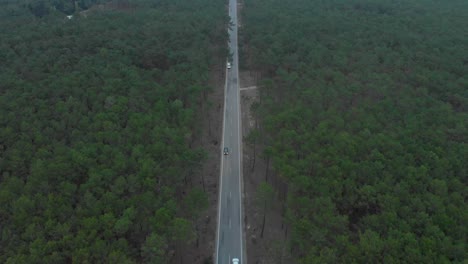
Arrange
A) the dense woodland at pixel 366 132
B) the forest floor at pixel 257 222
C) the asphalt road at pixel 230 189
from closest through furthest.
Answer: the dense woodland at pixel 366 132, the forest floor at pixel 257 222, the asphalt road at pixel 230 189

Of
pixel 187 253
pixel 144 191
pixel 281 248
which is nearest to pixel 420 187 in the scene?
pixel 281 248

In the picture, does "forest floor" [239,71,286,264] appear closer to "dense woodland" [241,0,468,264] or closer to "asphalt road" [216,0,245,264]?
"asphalt road" [216,0,245,264]

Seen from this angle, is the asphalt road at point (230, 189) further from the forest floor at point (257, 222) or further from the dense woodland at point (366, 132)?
the dense woodland at point (366, 132)

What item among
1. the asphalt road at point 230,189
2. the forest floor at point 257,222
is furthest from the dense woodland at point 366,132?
the asphalt road at point 230,189

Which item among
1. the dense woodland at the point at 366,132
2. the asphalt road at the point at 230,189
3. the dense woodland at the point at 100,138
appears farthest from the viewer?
the asphalt road at the point at 230,189

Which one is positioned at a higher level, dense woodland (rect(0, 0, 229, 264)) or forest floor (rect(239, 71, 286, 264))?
dense woodland (rect(0, 0, 229, 264))

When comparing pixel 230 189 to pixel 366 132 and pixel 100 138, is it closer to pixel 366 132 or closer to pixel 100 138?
pixel 100 138

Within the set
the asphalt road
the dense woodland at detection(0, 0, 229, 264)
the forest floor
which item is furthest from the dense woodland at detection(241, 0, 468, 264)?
the dense woodland at detection(0, 0, 229, 264)

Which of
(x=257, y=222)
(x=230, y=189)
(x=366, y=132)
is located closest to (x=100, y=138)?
(x=230, y=189)
